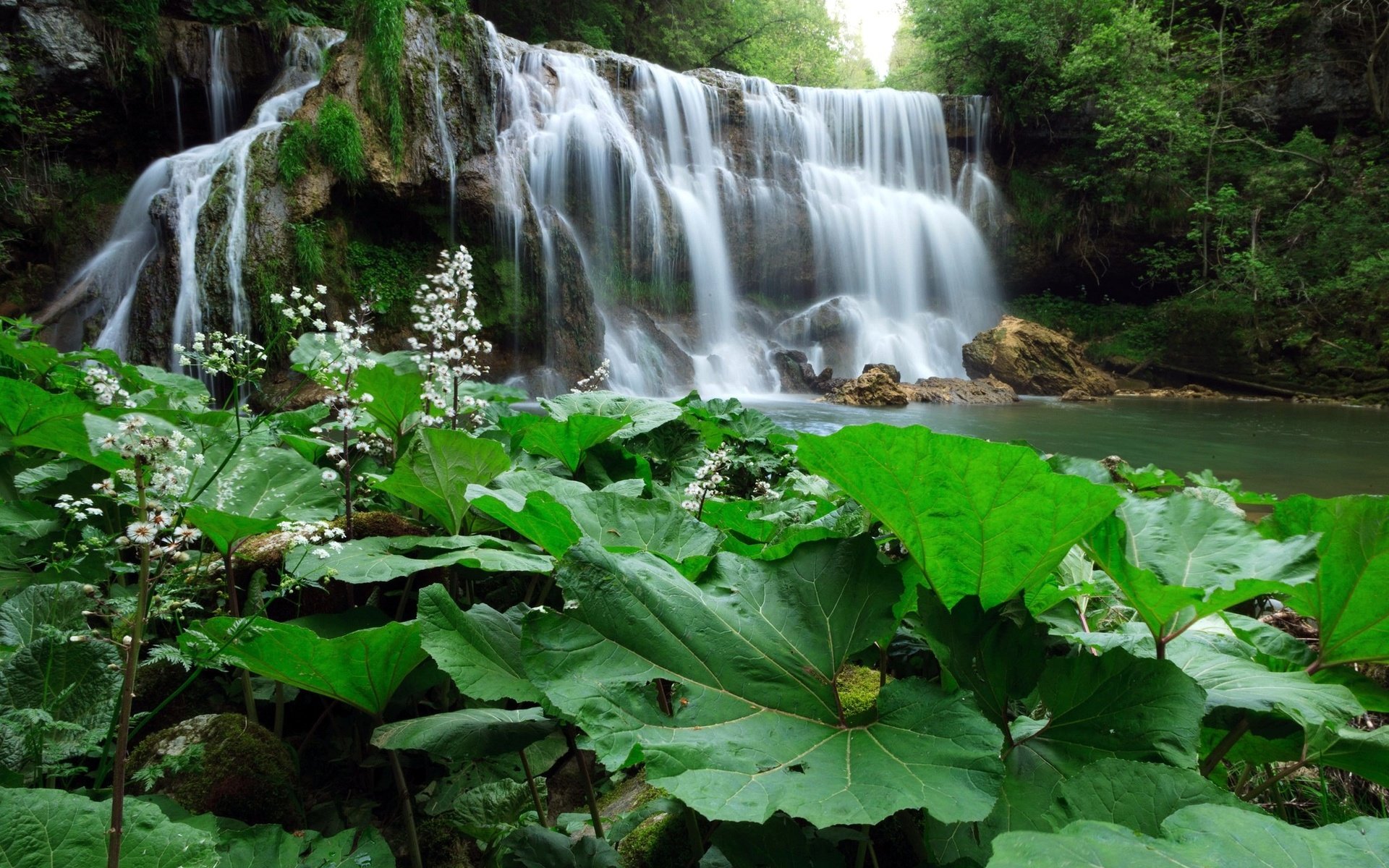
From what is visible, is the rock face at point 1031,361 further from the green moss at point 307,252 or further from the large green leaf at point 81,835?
the large green leaf at point 81,835

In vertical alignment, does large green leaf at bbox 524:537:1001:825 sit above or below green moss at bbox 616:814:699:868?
above

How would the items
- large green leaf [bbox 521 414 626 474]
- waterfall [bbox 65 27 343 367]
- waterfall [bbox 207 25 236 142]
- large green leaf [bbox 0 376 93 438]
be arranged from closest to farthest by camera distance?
large green leaf [bbox 0 376 93 438] < large green leaf [bbox 521 414 626 474] < waterfall [bbox 65 27 343 367] < waterfall [bbox 207 25 236 142]

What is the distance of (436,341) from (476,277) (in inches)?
444

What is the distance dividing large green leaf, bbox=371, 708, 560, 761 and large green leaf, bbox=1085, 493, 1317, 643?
86 centimetres

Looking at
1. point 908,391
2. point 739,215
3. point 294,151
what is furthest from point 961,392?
point 294,151

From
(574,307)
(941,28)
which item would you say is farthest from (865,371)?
(941,28)

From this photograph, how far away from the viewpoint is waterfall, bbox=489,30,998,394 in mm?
14898

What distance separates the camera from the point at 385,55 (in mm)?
11094

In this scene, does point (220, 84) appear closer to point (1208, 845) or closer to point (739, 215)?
point (739, 215)

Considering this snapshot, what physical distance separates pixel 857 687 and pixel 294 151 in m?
12.0

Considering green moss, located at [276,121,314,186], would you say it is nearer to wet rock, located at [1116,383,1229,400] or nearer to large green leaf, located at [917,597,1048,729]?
large green leaf, located at [917,597,1048,729]

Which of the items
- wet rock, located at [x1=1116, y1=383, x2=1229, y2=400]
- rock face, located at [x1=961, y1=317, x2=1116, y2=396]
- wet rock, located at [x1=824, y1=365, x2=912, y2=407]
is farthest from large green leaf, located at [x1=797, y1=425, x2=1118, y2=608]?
wet rock, located at [x1=1116, y1=383, x2=1229, y2=400]

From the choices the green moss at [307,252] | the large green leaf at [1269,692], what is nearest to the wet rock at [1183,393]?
the green moss at [307,252]

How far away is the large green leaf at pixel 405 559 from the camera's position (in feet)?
4.13
